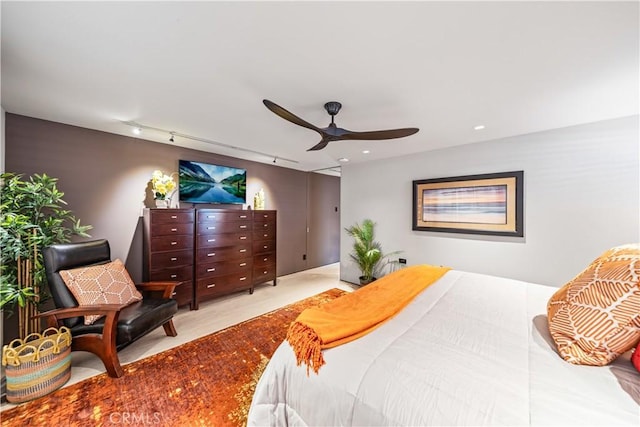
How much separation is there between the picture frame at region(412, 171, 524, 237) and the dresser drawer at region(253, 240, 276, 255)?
8.17ft

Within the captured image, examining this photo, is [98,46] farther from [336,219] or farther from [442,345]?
[336,219]

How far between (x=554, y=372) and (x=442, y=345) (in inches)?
16.6

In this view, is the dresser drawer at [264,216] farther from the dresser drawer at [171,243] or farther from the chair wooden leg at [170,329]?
the chair wooden leg at [170,329]

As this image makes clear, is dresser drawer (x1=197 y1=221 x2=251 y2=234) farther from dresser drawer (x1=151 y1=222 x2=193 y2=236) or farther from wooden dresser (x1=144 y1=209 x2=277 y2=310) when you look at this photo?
Result: dresser drawer (x1=151 y1=222 x2=193 y2=236)

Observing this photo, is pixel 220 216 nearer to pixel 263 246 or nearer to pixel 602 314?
pixel 263 246

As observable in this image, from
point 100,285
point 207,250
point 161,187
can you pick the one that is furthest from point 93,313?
point 161,187

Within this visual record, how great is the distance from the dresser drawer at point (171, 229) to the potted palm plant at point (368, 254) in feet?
8.81

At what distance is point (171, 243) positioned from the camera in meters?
3.19

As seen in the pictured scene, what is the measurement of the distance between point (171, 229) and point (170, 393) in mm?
1995

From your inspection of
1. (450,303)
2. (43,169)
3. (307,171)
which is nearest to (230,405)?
(450,303)

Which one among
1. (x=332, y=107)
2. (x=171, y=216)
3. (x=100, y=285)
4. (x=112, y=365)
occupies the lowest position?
(x=112, y=365)

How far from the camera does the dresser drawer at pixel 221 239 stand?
3.46m

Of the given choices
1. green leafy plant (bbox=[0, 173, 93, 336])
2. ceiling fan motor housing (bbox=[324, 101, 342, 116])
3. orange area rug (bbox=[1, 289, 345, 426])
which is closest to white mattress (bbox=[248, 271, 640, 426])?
orange area rug (bbox=[1, 289, 345, 426])

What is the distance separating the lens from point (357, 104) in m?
2.17
